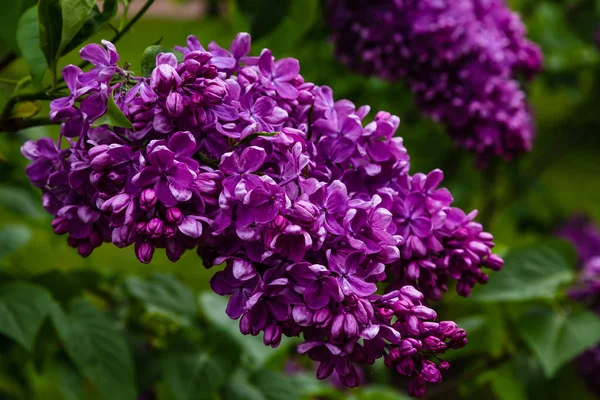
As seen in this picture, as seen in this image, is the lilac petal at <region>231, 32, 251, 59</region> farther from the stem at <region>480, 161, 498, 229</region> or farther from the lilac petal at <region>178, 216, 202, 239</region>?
the stem at <region>480, 161, 498, 229</region>

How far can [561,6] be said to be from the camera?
2.30 meters

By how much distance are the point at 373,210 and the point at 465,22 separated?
0.68 meters

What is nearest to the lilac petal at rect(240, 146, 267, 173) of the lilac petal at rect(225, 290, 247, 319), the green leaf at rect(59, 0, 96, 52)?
the lilac petal at rect(225, 290, 247, 319)

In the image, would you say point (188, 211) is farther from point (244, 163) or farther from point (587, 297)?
point (587, 297)

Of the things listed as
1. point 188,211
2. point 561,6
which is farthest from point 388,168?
point 561,6

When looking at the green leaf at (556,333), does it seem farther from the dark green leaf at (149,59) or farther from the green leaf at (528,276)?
the dark green leaf at (149,59)

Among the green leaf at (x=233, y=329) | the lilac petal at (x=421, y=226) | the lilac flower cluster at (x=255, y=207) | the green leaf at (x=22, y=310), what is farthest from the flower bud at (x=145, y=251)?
the green leaf at (x=233, y=329)

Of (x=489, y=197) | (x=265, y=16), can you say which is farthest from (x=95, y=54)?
(x=489, y=197)

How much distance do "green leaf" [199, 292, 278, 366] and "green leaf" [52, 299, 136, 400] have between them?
21 cm

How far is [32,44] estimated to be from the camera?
797 millimetres

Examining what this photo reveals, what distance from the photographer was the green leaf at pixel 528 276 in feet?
4.08

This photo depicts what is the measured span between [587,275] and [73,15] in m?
1.11

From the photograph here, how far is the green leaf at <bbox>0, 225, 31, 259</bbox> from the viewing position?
4.33 ft

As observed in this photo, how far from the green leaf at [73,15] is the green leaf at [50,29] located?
0.02 metres
